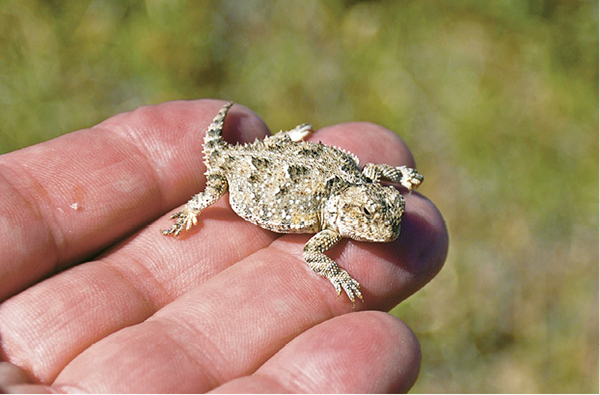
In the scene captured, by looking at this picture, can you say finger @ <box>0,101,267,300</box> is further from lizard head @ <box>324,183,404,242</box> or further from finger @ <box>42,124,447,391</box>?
lizard head @ <box>324,183,404,242</box>

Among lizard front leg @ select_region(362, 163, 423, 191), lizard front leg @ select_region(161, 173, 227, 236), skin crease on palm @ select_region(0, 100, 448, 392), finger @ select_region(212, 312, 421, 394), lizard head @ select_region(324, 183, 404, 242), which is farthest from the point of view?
lizard front leg @ select_region(362, 163, 423, 191)

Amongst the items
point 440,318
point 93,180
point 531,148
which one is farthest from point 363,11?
point 93,180

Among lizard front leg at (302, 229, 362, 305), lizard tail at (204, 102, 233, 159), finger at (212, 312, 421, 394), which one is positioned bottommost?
finger at (212, 312, 421, 394)

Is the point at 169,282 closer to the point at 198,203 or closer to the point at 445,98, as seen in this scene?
the point at 198,203

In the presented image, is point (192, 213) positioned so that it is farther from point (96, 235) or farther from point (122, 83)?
point (122, 83)

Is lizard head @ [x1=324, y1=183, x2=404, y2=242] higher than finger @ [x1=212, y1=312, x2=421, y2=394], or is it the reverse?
lizard head @ [x1=324, y1=183, x2=404, y2=242]

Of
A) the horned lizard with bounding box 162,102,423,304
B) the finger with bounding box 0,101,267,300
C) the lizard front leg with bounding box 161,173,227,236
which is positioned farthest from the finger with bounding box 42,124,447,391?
the finger with bounding box 0,101,267,300
